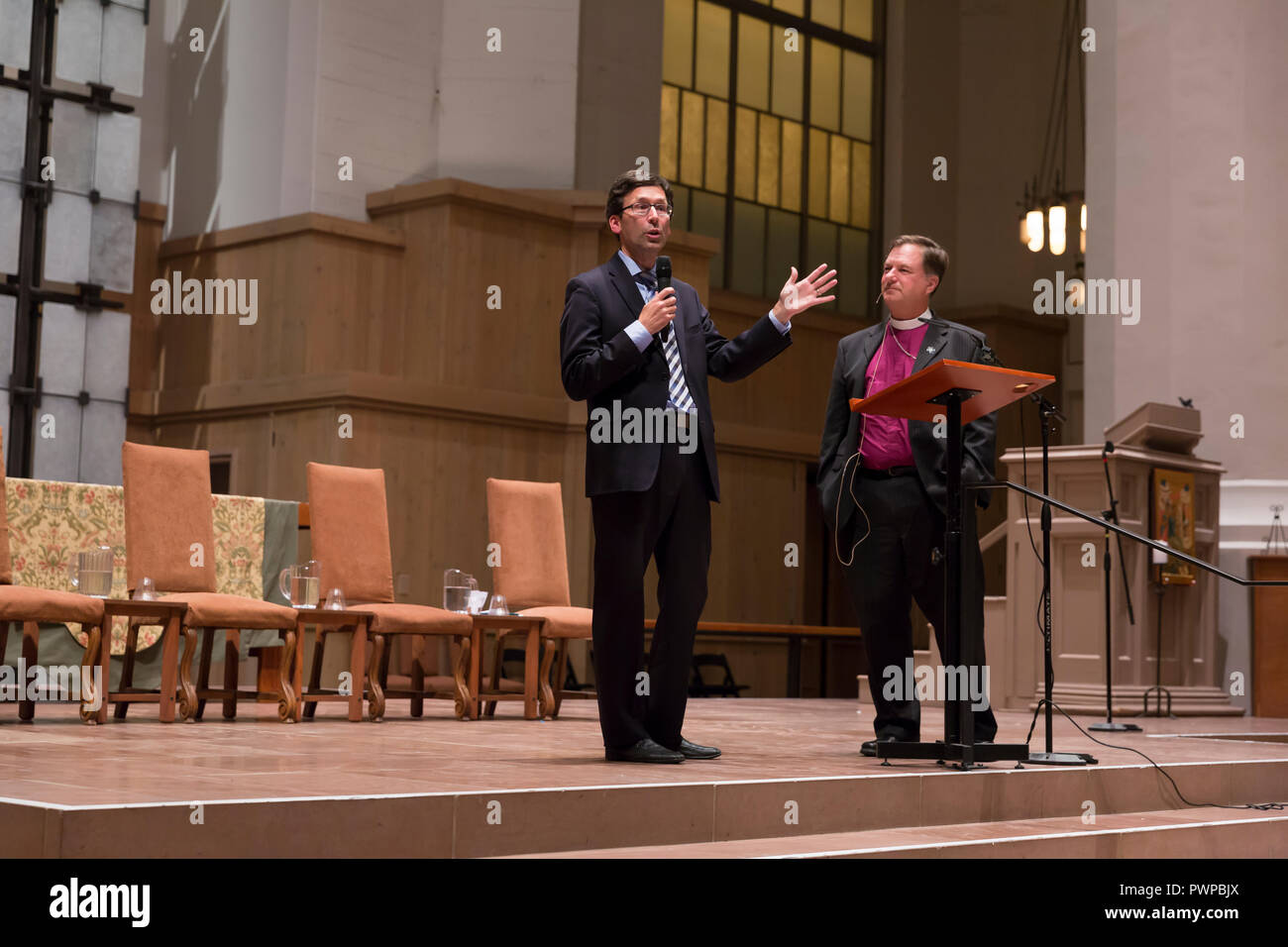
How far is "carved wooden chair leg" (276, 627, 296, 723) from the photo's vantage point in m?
5.48

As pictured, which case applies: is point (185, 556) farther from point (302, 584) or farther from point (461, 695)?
point (461, 695)

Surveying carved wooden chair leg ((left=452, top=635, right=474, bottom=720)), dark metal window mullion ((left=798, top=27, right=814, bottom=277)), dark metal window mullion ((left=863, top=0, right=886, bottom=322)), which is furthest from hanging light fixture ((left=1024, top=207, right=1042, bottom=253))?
carved wooden chair leg ((left=452, top=635, right=474, bottom=720))

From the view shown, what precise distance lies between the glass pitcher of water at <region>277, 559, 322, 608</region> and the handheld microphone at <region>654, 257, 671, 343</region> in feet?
7.77

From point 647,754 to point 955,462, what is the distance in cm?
101

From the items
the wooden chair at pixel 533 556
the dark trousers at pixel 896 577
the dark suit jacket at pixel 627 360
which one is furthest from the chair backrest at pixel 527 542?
the dark suit jacket at pixel 627 360

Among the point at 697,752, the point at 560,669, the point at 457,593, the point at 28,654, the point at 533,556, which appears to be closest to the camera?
the point at 697,752

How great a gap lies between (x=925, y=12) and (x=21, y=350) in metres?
8.81

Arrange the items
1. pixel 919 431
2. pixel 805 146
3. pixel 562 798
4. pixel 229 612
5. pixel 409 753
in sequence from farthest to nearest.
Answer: pixel 805 146
pixel 229 612
pixel 919 431
pixel 409 753
pixel 562 798

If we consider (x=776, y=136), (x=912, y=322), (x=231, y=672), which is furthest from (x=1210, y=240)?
(x=776, y=136)

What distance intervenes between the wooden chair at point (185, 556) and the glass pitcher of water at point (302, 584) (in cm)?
12

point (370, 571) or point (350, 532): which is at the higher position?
point (350, 532)

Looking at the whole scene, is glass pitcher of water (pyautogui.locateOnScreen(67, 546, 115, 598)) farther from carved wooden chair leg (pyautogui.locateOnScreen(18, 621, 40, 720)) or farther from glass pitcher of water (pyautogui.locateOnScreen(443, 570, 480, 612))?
glass pitcher of water (pyautogui.locateOnScreen(443, 570, 480, 612))

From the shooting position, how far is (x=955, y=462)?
146 inches
